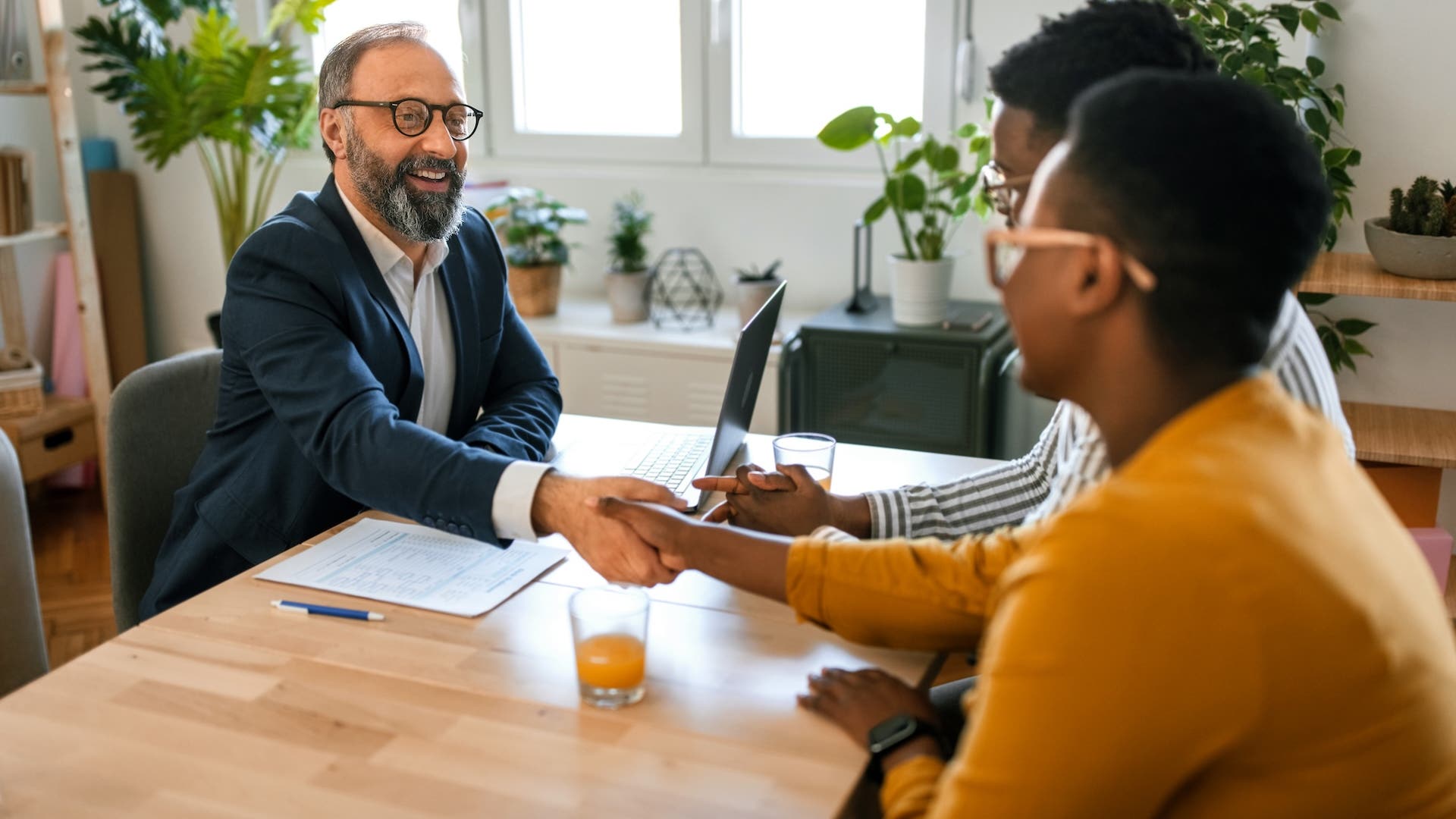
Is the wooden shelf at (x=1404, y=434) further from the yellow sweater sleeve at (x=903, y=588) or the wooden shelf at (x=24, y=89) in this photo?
the wooden shelf at (x=24, y=89)

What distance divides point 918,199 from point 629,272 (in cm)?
90

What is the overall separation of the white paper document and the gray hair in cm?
69

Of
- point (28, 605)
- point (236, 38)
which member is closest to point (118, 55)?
point (236, 38)

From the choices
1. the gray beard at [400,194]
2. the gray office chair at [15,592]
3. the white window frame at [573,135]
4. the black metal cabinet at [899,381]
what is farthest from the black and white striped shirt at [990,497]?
the white window frame at [573,135]

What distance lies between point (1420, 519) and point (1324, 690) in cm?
212

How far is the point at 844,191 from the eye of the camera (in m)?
3.61

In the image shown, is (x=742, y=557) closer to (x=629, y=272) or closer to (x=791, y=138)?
(x=629, y=272)

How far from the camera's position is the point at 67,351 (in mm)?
4078

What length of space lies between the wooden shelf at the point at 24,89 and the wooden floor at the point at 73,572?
1.22m

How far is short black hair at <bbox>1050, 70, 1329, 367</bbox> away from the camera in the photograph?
92 centimetres

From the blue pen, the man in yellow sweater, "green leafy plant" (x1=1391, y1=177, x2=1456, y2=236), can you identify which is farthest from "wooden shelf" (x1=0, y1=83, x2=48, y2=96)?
"green leafy plant" (x1=1391, y1=177, x2=1456, y2=236)

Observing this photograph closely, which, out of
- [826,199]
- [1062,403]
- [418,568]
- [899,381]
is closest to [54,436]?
[826,199]

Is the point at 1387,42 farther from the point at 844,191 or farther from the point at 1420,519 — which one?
the point at 844,191

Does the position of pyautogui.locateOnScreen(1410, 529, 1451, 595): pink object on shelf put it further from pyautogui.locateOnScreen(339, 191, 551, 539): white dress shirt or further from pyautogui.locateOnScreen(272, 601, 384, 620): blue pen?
pyautogui.locateOnScreen(272, 601, 384, 620): blue pen
